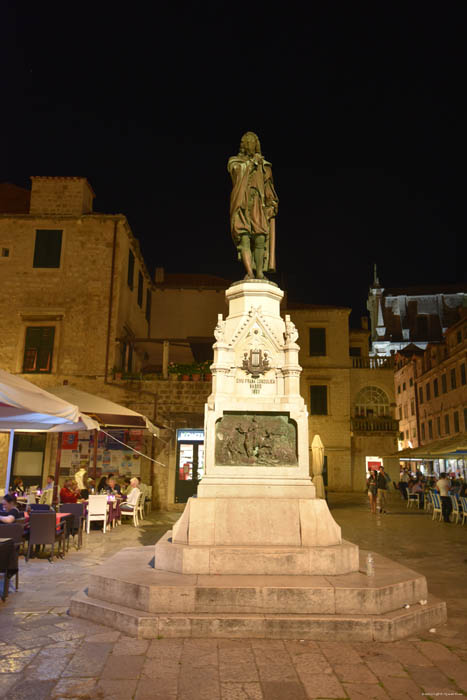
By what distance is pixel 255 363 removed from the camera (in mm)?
6922

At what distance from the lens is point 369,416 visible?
32.1 metres

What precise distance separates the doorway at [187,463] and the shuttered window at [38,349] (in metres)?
6.04

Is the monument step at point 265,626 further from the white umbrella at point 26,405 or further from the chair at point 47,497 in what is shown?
the chair at point 47,497

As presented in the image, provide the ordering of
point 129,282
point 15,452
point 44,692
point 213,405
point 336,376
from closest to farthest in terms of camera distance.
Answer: point 44,692 → point 213,405 → point 15,452 → point 129,282 → point 336,376

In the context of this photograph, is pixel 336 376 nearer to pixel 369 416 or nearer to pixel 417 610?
pixel 369 416

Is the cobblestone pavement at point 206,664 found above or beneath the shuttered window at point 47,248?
beneath

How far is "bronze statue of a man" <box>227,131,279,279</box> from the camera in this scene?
25.5 ft

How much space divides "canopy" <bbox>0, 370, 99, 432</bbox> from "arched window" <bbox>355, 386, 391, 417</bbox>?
2621cm

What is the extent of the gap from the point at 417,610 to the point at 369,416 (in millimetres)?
28109

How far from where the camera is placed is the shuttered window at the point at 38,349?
64.5 feet

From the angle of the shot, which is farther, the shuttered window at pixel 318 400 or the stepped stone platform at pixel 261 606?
the shuttered window at pixel 318 400

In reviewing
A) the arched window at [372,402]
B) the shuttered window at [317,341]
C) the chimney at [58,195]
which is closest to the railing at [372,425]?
the arched window at [372,402]

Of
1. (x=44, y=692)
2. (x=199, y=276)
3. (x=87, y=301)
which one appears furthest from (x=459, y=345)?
(x=44, y=692)

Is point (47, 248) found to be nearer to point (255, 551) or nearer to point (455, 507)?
point (455, 507)
